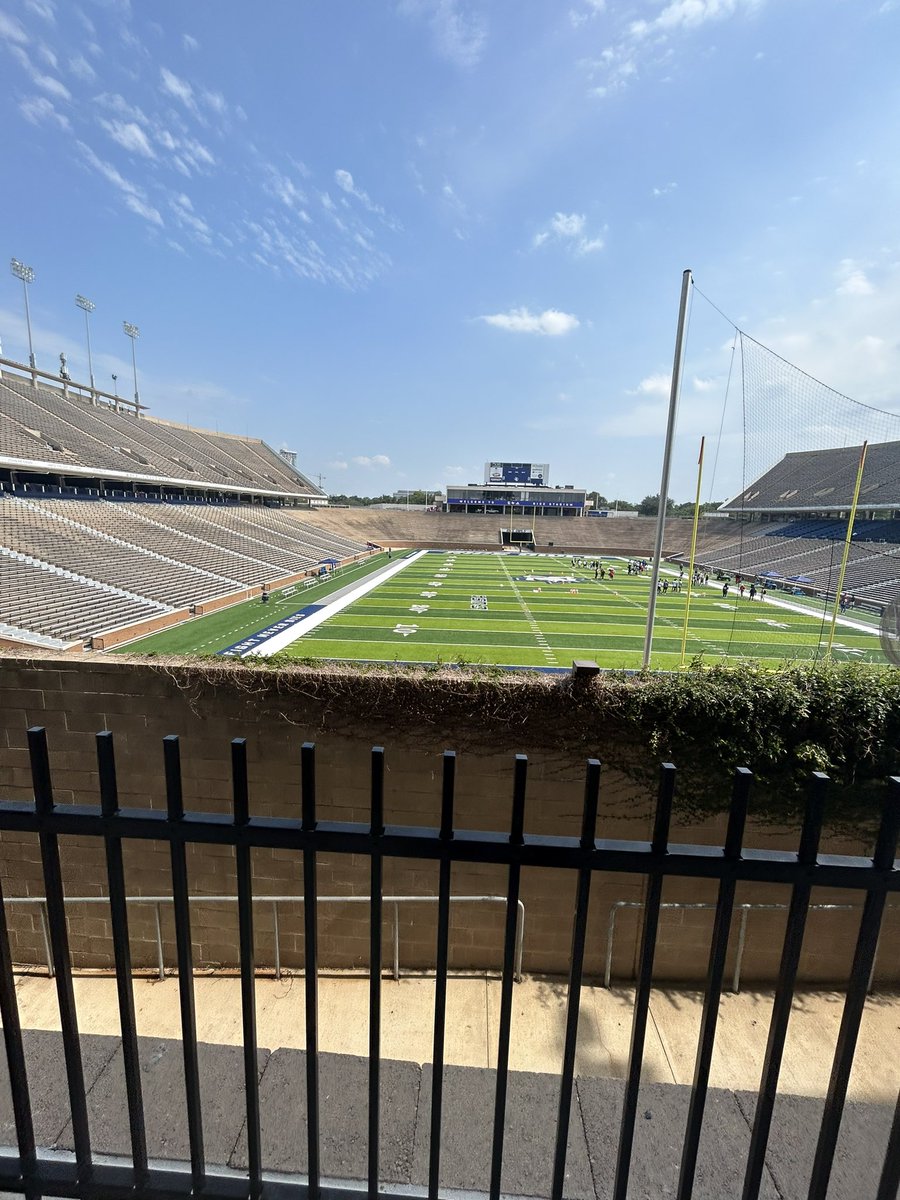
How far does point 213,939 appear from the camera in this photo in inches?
214

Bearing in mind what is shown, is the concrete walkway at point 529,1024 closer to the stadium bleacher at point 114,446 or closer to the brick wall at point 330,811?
the brick wall at point 330,811

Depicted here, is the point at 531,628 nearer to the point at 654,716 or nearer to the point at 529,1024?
the point at 654,716

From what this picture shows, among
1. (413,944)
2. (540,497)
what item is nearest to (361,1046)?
(413,944)

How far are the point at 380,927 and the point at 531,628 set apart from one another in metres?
22.5

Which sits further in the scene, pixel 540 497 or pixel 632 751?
pixel 540 497

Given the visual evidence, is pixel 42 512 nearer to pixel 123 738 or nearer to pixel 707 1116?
pixel 123 738

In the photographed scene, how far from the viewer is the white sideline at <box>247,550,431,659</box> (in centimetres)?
1865

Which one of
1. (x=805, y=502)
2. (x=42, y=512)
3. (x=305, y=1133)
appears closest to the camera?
(x=305, y=1133)

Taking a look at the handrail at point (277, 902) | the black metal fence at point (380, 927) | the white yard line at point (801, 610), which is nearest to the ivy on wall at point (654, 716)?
the handrail at point (277, 902)

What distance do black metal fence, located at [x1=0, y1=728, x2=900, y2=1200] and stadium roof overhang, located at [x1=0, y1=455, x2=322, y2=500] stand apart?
110ft

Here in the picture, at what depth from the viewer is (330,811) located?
16.9ft

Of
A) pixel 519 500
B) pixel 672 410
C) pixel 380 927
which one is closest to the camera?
pixel 380 927

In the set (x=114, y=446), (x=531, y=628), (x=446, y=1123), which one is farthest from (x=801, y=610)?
(x=114, y=446)

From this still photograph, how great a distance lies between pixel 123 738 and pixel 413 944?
3315 mm
